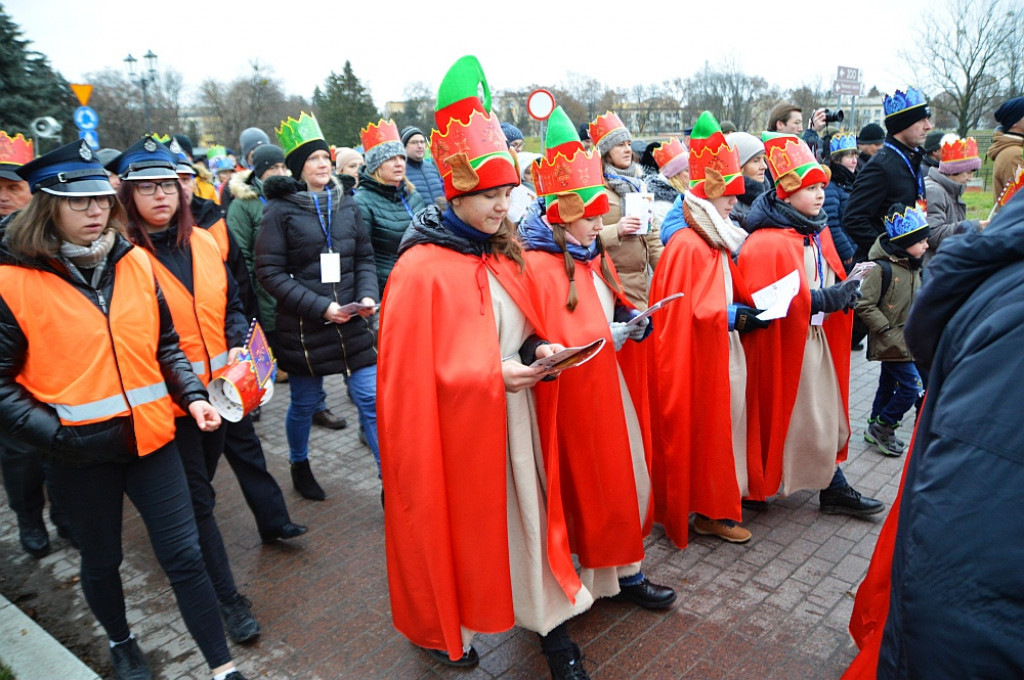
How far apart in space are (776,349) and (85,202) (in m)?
3.55

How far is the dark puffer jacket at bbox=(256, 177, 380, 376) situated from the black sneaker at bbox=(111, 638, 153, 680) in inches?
74.2

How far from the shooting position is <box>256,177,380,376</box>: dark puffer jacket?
442cm

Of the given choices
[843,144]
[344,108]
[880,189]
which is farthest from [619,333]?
[344,108]

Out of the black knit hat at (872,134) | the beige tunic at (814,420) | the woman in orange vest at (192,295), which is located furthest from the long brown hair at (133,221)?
the black knit hat at (872,134)

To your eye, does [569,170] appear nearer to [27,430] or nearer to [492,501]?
[492,501]

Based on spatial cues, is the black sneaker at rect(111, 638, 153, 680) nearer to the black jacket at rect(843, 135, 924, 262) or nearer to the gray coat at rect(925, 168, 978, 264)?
the black jacket at rect(843, 135, 924, 262)

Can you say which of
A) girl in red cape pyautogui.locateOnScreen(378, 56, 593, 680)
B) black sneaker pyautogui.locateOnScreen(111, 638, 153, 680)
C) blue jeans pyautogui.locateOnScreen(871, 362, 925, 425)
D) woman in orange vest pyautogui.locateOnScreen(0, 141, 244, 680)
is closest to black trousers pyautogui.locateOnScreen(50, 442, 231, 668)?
woman in orange vest pyautogui.locateOnScreen(0, 141, 244, 680)

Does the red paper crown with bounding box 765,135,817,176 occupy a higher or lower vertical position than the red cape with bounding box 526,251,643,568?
higher

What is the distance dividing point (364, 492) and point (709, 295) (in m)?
2.80

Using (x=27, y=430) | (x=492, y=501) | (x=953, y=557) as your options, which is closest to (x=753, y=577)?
(x=492, y=501)

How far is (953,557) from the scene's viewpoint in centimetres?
128

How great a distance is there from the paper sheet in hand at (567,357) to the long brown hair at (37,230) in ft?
6.17

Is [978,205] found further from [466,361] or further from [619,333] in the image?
[466,361]

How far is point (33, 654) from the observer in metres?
3.30
